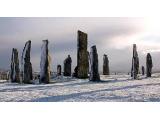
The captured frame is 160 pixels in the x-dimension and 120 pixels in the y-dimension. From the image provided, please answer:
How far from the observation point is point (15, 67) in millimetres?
23062

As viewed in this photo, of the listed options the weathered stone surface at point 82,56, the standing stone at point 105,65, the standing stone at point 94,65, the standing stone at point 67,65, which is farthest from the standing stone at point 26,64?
the standing stone at point 105,65

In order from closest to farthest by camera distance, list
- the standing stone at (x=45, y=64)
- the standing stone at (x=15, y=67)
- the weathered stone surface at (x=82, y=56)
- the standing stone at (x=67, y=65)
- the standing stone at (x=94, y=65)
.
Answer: the standing stone at (x=45, y=64) < the standing stone at (x=94, y=65) < the standing stone at (x=15, y=67) < the weathered stone surface at (x=82, y=56) < the standing stone at (x=67, y=65)

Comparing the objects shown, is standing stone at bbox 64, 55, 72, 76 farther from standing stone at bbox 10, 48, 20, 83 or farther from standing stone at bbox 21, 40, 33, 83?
standing stone at bbox 21, 40, 33, 83

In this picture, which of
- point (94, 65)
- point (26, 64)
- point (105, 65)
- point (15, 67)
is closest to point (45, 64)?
point (26, 64)

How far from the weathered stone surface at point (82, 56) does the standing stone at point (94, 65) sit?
96.7 inches

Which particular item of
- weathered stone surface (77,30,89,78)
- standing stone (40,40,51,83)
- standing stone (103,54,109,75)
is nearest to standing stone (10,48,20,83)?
standing stone (40,40,51,83)

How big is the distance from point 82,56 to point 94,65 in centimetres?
303

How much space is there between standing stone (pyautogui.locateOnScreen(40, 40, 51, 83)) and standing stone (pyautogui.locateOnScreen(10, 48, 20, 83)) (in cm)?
224

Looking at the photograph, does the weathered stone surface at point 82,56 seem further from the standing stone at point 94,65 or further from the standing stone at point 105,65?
the standing stone at point 105,65

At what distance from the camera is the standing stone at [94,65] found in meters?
21.7
